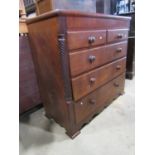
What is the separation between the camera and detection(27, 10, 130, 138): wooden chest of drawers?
3.17ft

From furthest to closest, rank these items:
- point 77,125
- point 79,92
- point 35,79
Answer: point 35,79 → point 77,125 → point 79,92

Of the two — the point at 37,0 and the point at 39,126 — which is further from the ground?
the point at 37,0

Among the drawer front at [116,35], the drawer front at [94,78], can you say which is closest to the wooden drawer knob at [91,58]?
the drawer front at [94,78]

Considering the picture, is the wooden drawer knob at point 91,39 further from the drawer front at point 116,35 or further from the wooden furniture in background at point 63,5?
the wooden furniture in background at point 63,5

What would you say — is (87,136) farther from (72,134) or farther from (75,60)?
(75,60)

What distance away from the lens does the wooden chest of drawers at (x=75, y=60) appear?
38.0 inches

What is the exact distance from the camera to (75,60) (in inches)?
40.8

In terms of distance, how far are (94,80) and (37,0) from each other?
3.13ft

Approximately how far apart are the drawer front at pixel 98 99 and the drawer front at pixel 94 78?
7cm

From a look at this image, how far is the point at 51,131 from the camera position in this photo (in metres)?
1.33

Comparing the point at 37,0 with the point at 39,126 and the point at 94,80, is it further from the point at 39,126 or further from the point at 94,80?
the point at 39,126
